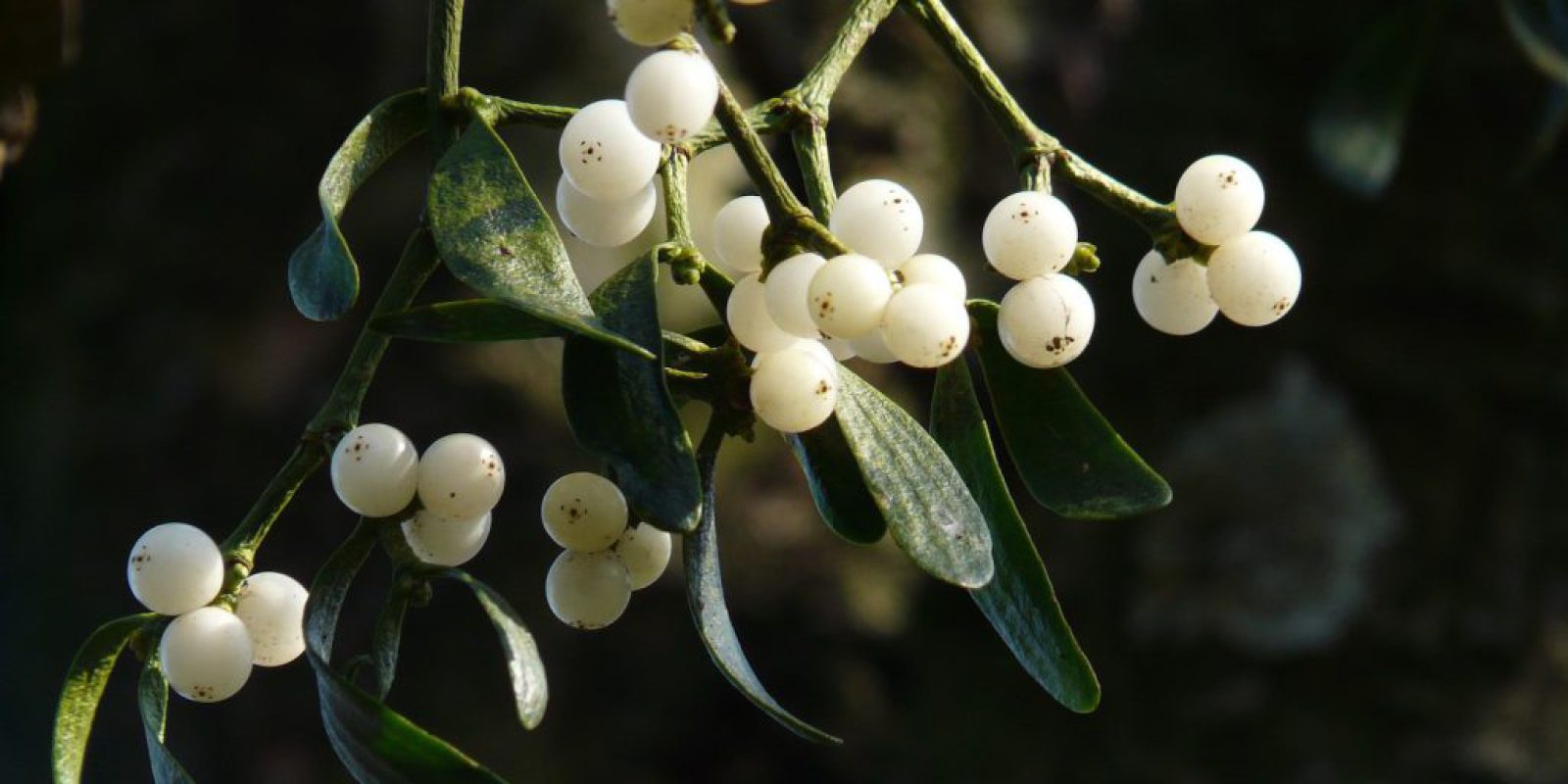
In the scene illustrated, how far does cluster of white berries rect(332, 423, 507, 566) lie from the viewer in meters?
0.36

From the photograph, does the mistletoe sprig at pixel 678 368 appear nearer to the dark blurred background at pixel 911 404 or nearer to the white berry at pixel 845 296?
the white berry at pixel 845 296

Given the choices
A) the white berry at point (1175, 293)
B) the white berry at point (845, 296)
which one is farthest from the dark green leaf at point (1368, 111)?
the white berry at point (845, 296)

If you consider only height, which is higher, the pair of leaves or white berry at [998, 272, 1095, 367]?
white berry at [998, 272, 1095, 367]

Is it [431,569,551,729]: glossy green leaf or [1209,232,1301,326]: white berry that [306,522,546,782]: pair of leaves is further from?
[1209,232,1301,326]: white berry

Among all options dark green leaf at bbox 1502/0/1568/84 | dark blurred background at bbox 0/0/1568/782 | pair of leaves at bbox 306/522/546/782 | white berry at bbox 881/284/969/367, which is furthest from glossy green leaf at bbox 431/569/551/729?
dark blurred background at bbox 0/0/1568/782

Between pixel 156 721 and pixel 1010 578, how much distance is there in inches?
8.2

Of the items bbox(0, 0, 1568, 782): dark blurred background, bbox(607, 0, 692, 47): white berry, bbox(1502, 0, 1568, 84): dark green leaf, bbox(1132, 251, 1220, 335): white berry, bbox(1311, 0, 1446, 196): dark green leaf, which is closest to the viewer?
bbox(607, 0, 692, 47): white berry

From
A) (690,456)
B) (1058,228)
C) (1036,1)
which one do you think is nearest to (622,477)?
(690,456)

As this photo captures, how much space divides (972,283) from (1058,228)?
38.4 inches

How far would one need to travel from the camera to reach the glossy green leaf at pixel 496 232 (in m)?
0.33

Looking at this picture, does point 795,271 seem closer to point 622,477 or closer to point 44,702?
point 622,477

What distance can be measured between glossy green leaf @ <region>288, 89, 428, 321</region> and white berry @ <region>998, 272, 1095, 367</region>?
0.15 m

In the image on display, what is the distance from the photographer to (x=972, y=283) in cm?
135

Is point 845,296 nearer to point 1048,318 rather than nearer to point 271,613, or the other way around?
point 1048,318
